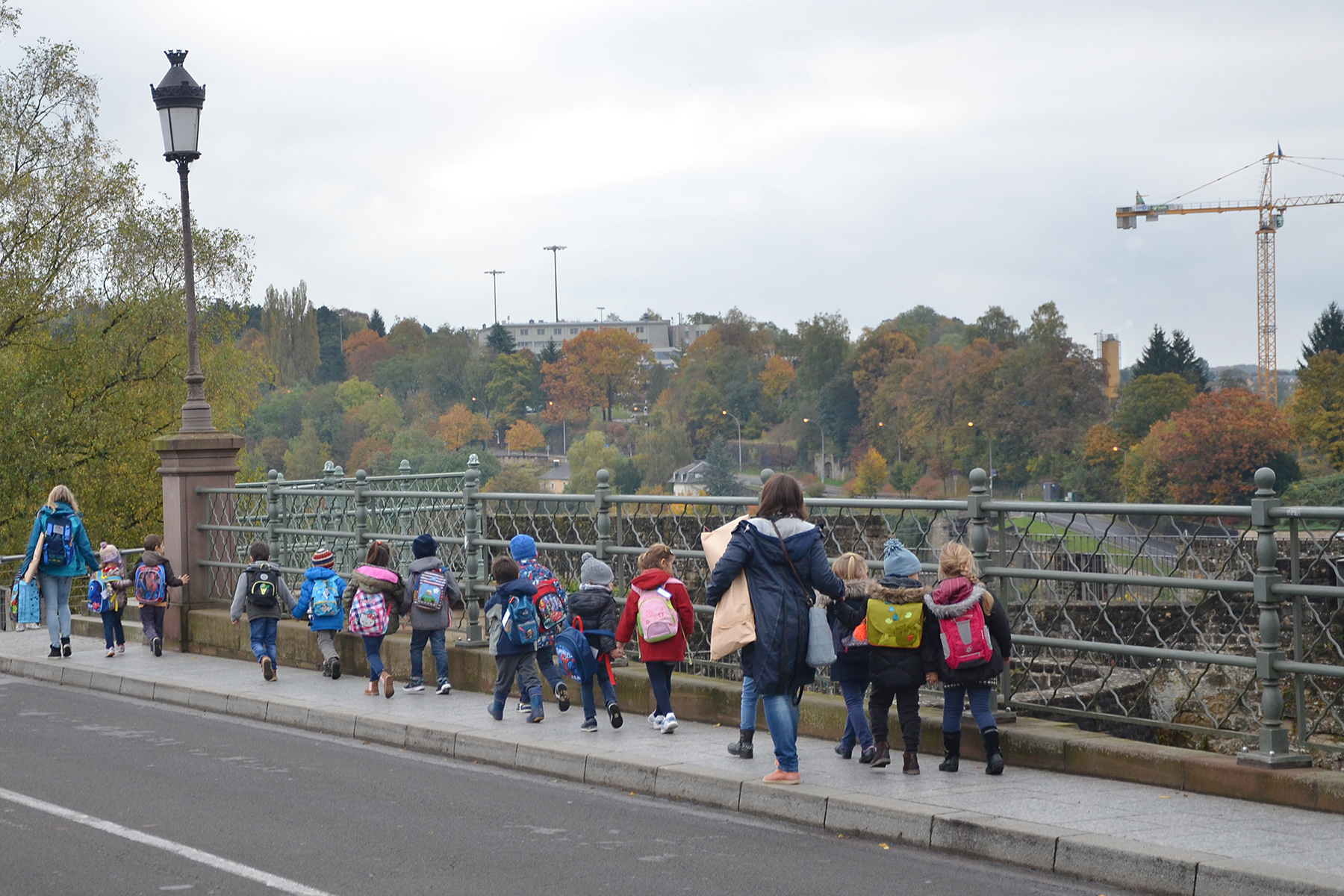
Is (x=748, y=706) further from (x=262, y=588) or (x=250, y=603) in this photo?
(x=250, y=603)

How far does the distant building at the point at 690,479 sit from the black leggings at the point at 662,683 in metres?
116

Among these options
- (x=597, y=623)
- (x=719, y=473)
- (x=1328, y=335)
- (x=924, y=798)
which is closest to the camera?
(x=924, y=798)

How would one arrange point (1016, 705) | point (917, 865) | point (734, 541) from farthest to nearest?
1. point (1016, 705)
2. point (734, 541)
3. point (917, 865)

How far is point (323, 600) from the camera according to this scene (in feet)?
39.4

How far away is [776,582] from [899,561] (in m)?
0.85

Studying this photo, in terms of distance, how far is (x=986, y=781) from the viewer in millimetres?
7430

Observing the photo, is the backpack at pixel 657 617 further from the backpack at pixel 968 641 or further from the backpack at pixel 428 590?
the backpack at pixel 428 590

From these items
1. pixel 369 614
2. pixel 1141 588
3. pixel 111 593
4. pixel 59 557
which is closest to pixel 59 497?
pixel 59 557

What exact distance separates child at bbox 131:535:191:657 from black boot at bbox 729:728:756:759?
7.76 metres

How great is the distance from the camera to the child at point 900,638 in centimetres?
768

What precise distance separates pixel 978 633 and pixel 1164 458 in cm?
9063

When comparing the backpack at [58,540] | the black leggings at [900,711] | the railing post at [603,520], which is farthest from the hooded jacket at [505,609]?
the backpack at [58,540]

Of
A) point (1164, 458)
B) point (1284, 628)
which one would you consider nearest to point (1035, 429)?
point (1164, 458)

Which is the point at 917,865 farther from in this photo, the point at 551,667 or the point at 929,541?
the point at 551,667
